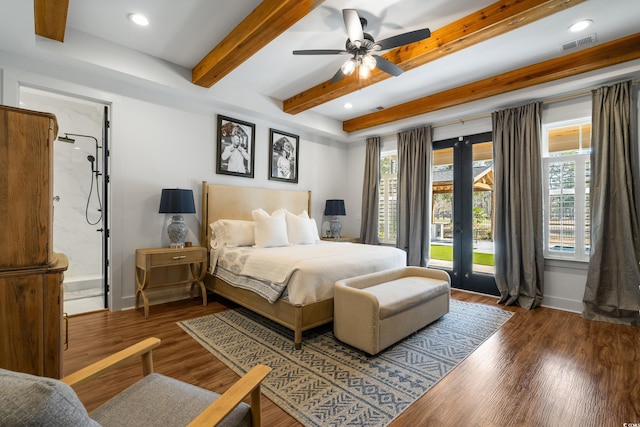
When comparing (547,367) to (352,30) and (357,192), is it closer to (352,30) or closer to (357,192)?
(352,30)

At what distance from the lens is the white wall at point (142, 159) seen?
329cm

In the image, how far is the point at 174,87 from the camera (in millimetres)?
3527

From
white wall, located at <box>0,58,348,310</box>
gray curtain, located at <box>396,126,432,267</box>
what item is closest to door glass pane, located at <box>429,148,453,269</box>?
gray curtain, located at <box>396,126,432,267</box>

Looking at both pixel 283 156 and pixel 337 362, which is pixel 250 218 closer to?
pixel 283 156

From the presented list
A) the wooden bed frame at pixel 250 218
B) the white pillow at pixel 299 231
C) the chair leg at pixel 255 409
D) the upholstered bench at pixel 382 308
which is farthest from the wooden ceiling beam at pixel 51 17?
the upholstered bench at pixel 382 308

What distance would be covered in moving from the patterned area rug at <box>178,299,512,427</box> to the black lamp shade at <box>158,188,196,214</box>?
4.18 feet

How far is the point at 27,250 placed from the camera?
1409 millimetres

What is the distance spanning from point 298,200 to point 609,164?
4.12m

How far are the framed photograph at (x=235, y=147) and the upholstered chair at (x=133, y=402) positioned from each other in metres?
3.29

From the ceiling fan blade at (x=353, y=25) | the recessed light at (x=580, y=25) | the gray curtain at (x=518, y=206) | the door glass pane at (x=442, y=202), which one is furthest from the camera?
the door glass pane at (x=442, y=202)

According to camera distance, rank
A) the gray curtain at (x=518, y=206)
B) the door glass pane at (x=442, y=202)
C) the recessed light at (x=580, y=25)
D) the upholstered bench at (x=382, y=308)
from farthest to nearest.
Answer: the door glass pane at (x=442, y=202) < the gray curtain at (x=518, y=206) < the recessed light at (x=580, y=25) < the upholstered bench at (x=382, y=308)

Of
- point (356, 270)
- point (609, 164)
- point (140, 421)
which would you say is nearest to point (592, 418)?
point (356, 270)

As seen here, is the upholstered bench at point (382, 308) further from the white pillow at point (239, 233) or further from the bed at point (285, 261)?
the white pillow at point (239, 233)

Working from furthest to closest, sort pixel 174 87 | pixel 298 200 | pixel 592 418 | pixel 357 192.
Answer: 1. pixel 357 192
2. pixel 298 200
3. pixel 174 87
4. pixel 592 418
